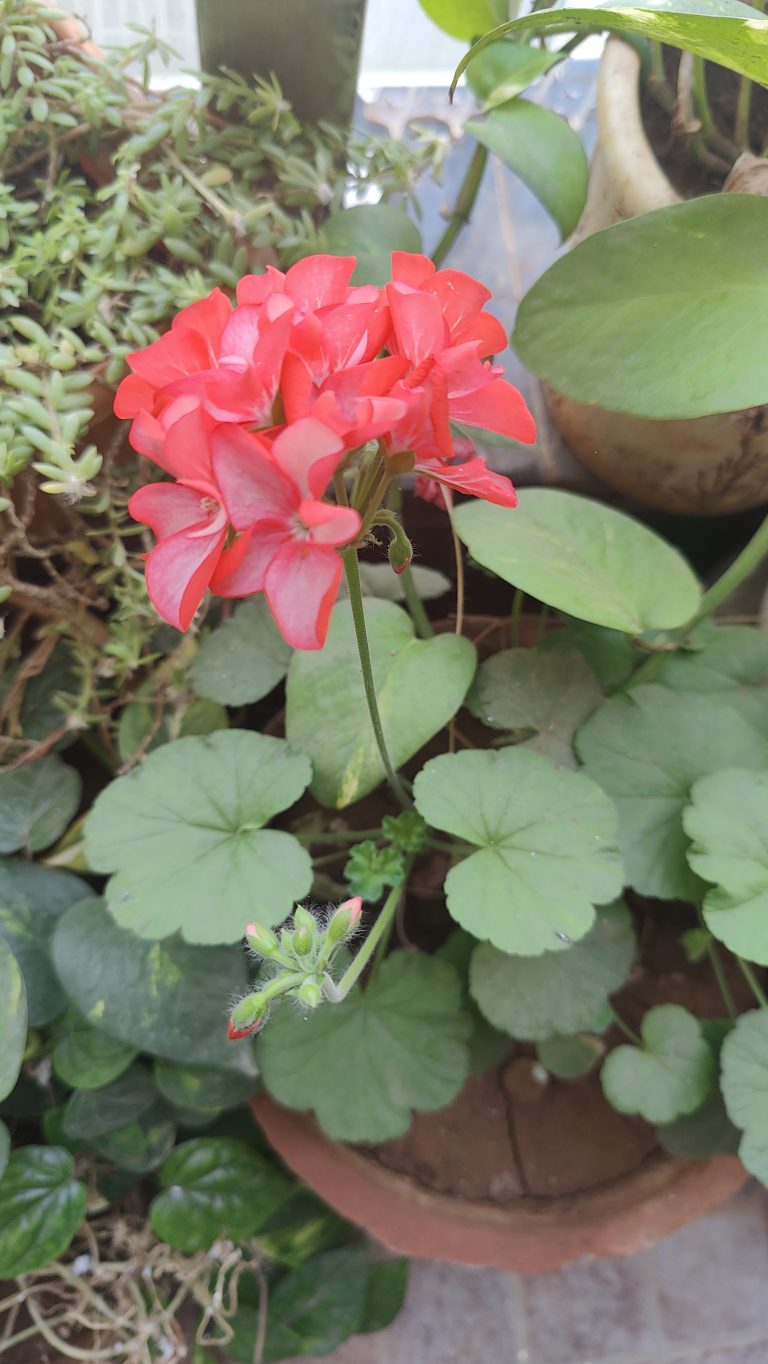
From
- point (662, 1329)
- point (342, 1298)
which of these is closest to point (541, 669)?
point (342, 1298)

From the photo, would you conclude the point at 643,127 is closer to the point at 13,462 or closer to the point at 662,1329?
the point at 13,462

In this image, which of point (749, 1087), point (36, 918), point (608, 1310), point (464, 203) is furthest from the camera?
point (608, 1310)

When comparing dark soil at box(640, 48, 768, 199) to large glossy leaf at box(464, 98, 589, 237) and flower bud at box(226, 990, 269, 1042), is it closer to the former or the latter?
large glossy leaf at box(464, 98, 589, 237)

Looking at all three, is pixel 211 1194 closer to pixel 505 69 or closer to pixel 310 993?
pixel 310 993

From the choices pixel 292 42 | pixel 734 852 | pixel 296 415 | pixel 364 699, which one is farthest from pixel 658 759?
pixel 292 42

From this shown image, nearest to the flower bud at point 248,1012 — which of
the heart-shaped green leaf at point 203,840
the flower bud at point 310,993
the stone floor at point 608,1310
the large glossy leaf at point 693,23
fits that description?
the flower bud at point 310,993

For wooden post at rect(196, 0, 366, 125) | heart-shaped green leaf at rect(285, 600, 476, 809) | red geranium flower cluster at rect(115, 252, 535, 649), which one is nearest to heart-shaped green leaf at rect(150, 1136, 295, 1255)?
heart-shaped green leaf at rect(285, 600, 476, 809)

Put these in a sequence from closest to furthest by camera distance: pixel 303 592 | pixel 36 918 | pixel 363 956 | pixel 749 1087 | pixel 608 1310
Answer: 1. pixel 303 592
2. pixel 363 956
3. pixel 749 1087
4. pixel 36 918
5. pixel 608 1310
